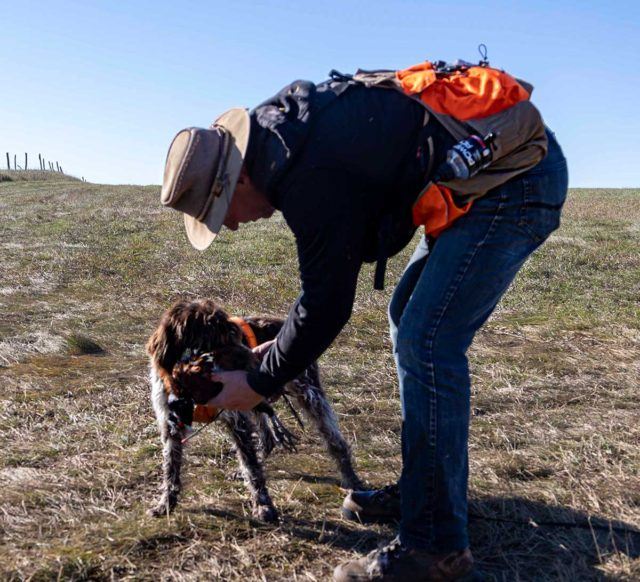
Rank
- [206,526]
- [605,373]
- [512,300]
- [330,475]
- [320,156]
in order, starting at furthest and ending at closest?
[512,300]
[605,373]
[330,475]
[206,526]
[320,156]

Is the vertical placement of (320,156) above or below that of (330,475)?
above

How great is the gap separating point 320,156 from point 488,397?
11.8ft

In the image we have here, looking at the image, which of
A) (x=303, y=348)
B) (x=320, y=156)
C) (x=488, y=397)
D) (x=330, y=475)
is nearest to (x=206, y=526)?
(x=330, y=475)

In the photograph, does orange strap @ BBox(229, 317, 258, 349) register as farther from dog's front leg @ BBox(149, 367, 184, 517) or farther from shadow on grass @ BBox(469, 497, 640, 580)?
shadow on grass @ BBox(469, 497, 640, 580)

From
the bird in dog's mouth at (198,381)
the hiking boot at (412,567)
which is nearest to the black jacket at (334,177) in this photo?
the bird in dog's mouth at (198,381)

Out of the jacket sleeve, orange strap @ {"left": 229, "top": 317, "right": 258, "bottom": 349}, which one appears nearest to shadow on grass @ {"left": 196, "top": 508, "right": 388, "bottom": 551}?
orange strap @ {"left": 229, "top": 317, "right": 258, "bottom": 349}

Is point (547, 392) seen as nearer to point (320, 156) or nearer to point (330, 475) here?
point (330, 475)

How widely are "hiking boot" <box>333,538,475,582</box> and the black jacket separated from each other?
0.91m

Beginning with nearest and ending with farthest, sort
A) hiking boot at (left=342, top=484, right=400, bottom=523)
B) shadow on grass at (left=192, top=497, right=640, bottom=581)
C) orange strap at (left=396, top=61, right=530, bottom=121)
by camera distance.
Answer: orange strap at (left=396, top=61, right=530, bottom=121) → shadow on grass at (left=192, top=497, right=640, bottom=581) → hiking boot at (left=342, top=484, right=400, bottom=523)

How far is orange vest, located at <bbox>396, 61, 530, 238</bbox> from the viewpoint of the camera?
9.15 ft

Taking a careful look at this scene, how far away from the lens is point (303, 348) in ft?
9.43

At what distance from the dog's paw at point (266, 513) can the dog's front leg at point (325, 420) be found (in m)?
0.58

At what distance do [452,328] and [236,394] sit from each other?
3.11 feet

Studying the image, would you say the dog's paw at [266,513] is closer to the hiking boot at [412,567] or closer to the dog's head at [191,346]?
the dog's head at [191,346]
